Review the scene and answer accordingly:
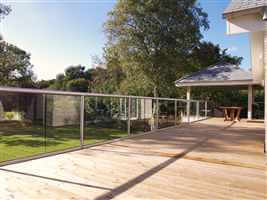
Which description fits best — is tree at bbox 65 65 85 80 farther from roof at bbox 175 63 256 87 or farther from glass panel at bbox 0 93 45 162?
glass panel at bbox 0 93 45 162

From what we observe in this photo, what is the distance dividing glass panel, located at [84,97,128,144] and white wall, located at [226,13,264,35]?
4.12 metres

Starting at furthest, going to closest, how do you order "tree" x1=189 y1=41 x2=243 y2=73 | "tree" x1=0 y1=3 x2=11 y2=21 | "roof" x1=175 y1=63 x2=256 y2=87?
"tree" x1=189 y1=41 x2=243 y2=73, "roof" x1=175 y1=63 x2=256 y2=87, "tree" x1=0 y1=3 x2=11 y2=21

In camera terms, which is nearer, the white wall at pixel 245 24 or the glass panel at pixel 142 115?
the white wall at pixel 245 24

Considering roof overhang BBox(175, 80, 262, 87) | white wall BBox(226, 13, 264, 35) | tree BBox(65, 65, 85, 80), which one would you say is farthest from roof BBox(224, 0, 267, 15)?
tree BBox(65, 65, 85, 80)

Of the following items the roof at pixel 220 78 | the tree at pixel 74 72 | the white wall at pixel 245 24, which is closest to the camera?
the white wall at pixel 245 24

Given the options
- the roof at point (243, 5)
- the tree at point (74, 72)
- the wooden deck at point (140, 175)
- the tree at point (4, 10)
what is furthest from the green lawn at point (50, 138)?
the tree at point (74, 72)

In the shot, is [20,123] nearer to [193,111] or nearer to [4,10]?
A: [4,10]

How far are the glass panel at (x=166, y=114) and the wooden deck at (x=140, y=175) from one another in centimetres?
402

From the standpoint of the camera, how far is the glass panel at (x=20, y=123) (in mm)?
4987

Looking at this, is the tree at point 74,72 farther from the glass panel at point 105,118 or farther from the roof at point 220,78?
the glass panel at point 105,118

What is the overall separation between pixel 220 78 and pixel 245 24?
9.80 metres

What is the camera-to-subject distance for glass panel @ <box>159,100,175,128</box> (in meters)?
9.33

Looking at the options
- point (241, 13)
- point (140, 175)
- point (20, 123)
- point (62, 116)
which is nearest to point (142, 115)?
point (62, 116)

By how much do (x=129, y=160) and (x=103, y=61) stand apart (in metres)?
15.3
